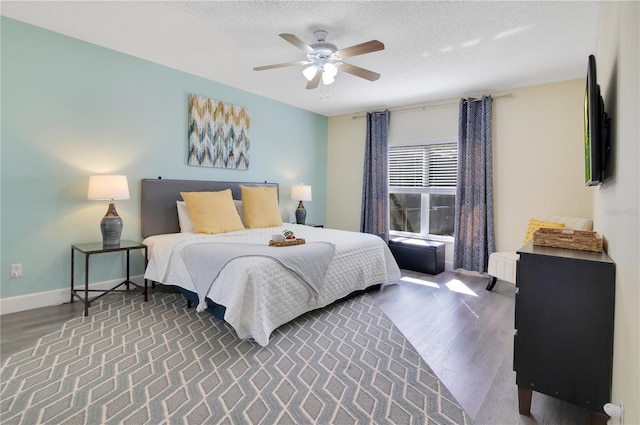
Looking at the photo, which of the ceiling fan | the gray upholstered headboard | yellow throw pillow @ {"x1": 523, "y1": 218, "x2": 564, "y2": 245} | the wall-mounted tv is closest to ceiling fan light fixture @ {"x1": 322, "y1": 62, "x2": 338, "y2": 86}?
the ceiling fan

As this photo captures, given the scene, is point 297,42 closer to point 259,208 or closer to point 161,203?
point 259,208

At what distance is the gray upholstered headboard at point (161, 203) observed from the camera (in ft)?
11.5

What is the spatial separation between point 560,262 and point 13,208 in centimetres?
396

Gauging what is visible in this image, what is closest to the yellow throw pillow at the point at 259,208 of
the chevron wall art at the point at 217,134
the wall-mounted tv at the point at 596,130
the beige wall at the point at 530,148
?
the chevron wall art at the point at 217,134

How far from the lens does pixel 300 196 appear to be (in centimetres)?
500

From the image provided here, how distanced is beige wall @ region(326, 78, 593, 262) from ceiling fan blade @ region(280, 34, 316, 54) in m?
2.68

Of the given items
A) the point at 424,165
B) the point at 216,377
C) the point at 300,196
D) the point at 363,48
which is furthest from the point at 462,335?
the point at 300,196

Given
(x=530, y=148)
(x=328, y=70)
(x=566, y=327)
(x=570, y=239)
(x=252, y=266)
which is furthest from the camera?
(x=530, y=148)

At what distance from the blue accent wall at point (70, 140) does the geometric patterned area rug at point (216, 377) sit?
87cm

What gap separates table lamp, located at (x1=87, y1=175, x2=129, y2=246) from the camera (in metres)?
2.90

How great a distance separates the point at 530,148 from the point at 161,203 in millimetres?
4428

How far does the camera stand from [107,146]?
3256 millimetres

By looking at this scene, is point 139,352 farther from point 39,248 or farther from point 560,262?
point 560,262

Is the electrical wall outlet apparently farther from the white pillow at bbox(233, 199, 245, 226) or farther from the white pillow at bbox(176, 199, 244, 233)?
the white pillow at bbox(233, 199, 245, 226)
